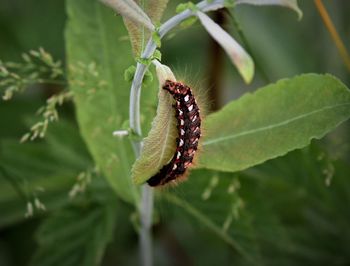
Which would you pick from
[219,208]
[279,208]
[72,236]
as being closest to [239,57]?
[219,208]

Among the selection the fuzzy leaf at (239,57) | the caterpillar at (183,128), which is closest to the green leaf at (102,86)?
the caterpillar at (183,128)

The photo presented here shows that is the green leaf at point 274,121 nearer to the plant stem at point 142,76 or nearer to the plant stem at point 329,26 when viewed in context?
the plant stem at point 142,76

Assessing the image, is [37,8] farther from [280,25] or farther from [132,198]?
[132,198]

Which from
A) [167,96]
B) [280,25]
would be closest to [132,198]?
[167,96]

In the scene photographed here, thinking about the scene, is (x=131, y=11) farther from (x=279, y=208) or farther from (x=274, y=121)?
(x=279, y=208)

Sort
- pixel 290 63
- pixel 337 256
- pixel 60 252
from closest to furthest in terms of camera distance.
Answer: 1. pixel 60 252
2. pixel 337 256
3. pixel 290 63

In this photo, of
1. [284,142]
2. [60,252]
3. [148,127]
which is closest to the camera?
[284,142]
